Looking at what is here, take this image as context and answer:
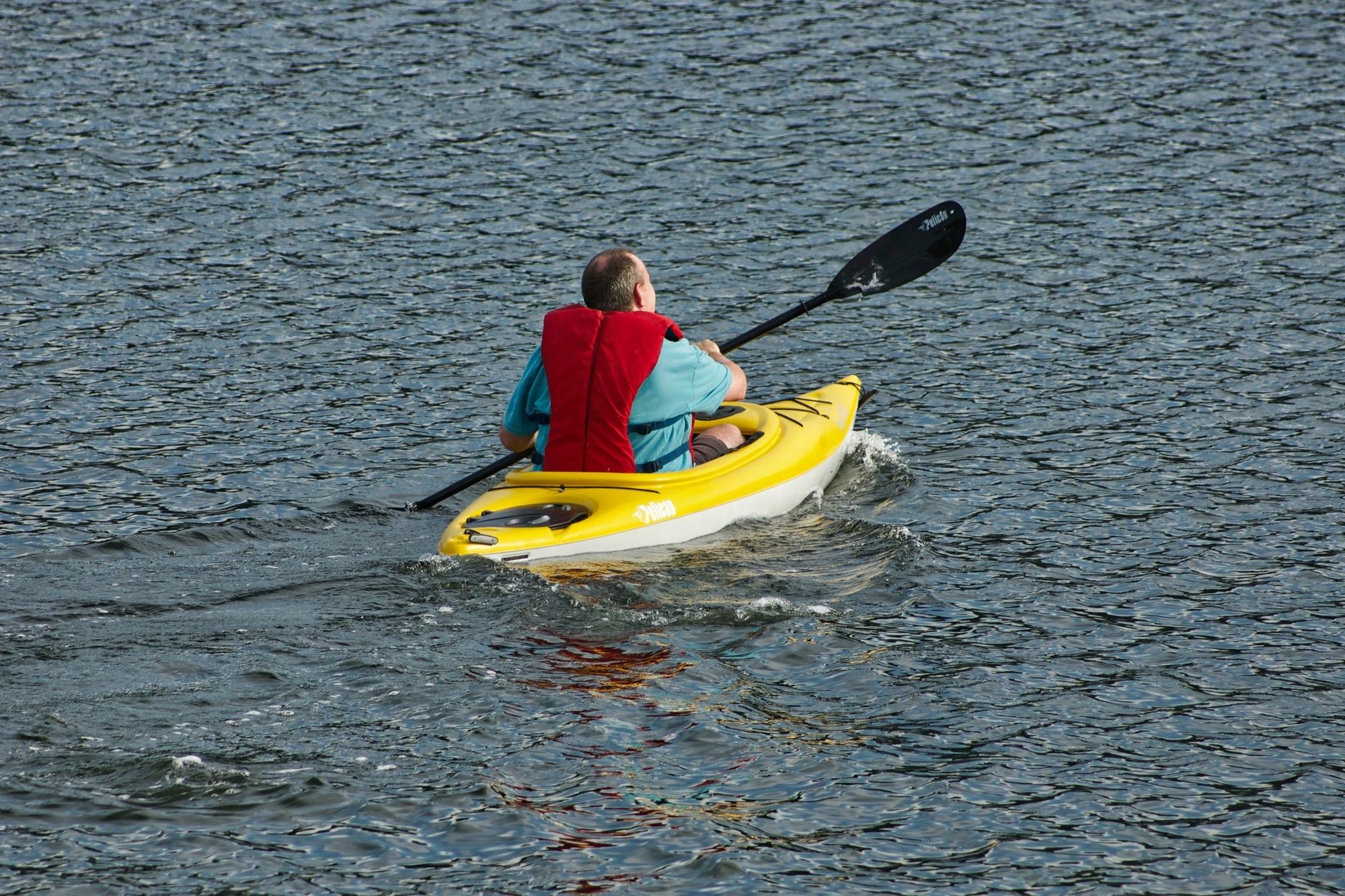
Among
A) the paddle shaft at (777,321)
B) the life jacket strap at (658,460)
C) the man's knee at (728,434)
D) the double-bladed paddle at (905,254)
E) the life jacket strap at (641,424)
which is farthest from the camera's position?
the double-bladed paddle at (905,254)

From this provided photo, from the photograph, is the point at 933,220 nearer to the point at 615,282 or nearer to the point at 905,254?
the point at 905,254

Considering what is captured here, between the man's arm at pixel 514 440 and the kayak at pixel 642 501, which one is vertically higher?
the man's arm at pixel 514 440

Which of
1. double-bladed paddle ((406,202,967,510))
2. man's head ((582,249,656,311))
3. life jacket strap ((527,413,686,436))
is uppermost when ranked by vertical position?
man's head ((582,249,656,311))

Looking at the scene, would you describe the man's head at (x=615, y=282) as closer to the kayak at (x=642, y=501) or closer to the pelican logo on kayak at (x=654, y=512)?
the kayak at (x=642, y=501)

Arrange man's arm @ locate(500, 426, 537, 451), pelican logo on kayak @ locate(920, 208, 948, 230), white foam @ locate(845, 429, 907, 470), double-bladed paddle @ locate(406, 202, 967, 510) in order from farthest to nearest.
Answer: pelican logo on kayak @ locate(920, 208, 948, 230) < double-bladed paddle @ locate(406, 202, 967, 510) < white foam @ locate(845, 429, 907, 470) < man's arm @ locate(500, 426, 537, 451)

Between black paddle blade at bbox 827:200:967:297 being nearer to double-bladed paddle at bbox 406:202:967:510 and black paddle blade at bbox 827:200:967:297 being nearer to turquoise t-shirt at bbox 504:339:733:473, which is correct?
double-bladed paddle at bbox 406:202:967:510

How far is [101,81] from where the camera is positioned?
46.8 ft

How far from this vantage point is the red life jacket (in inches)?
250

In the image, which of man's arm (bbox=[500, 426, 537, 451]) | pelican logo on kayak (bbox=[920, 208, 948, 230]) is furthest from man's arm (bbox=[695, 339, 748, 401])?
pelican logo on kayak (bbox=[920, 208, 948, 230])

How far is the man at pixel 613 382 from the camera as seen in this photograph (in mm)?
6363

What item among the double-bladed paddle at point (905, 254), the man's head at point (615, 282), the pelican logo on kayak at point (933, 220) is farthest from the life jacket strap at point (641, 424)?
the pelican logo on kayak at point (933, 220)

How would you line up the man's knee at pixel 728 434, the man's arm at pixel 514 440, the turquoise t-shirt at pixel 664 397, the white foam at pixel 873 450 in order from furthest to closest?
the white foam at pixel 873 450, the man's knee at pixel 728 434, the man's arm at pixel 514 440, the turquoise t-shirt at pixel 664 397

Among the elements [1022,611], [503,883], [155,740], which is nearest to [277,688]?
[155,740]

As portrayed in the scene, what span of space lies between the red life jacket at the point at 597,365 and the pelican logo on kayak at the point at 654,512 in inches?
11.4
